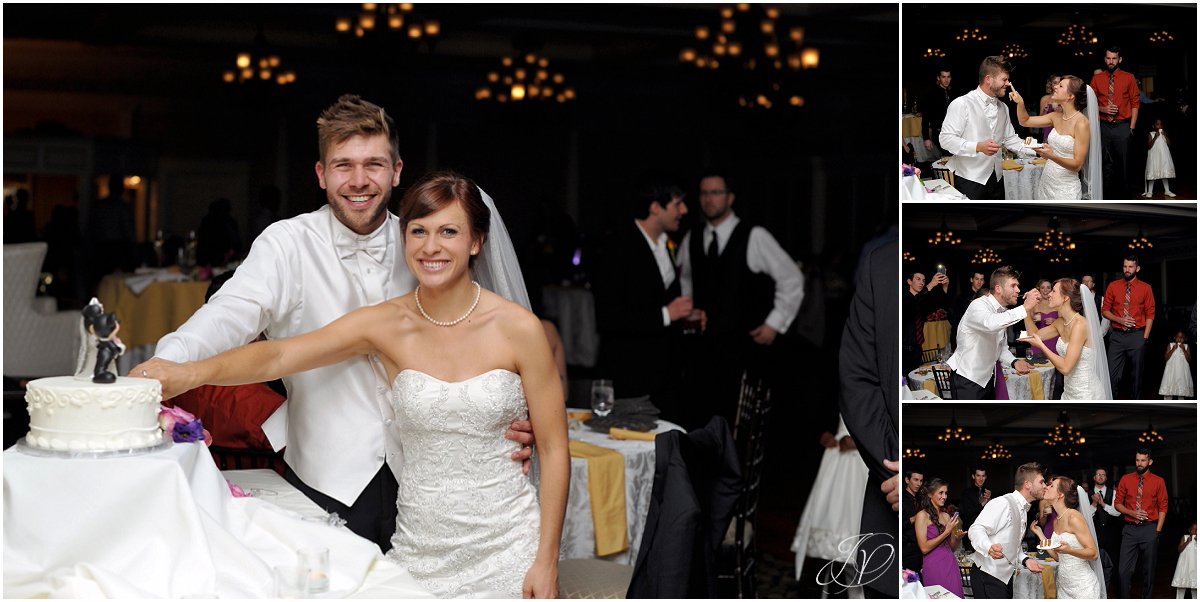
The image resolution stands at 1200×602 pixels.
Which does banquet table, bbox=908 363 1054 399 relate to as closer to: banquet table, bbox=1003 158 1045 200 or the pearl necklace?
banquet table, bbox=1003 158 1045 200

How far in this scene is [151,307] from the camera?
7645 mm

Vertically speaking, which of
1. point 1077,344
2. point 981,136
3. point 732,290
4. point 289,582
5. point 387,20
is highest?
point 387,20

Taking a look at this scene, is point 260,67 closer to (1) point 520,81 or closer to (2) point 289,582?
(1) point 520,81

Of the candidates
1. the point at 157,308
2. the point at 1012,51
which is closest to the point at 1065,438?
the point at 1012,51

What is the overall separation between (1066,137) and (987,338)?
1.53ft

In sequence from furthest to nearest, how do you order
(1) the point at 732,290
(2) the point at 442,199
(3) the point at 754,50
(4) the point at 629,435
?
(3) the point at 754,50 → (1) the point at 732,290 → (4) the point at 629,435 → (2) the point at 442,199

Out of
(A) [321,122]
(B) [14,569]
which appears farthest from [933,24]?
(B) [14,569]

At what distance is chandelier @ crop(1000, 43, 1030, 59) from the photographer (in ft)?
8.21

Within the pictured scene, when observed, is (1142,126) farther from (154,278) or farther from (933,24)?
(154,278)

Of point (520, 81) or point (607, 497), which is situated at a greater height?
point (520, 81)

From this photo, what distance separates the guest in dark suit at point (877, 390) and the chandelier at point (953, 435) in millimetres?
152

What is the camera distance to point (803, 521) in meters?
4.63

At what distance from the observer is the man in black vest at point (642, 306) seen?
543 cm

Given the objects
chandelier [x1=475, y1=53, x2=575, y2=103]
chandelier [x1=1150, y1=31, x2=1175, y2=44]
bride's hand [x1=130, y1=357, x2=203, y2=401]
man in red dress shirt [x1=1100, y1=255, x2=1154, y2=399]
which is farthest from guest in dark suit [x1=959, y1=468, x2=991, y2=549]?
chandelier [x1=475, y1=53, x2=575, y2=103]
